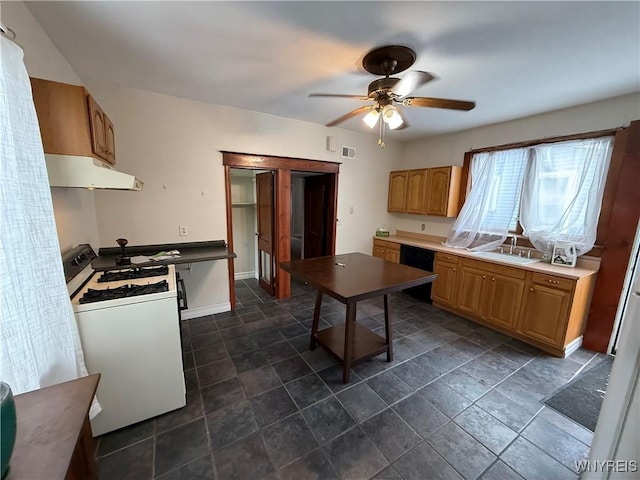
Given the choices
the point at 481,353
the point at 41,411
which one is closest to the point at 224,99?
the point at 41,411

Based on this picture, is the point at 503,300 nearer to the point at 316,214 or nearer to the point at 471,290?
the point at 471,290

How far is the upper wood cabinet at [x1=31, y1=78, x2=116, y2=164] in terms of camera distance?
1.46m

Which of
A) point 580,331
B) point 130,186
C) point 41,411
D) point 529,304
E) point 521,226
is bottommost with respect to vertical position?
point 580,331

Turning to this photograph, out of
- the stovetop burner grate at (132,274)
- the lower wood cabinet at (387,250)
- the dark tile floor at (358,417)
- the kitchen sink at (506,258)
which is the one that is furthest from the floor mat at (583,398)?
the stovetop burner grate at (132,274)

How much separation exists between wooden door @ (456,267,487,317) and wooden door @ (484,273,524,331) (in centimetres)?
7

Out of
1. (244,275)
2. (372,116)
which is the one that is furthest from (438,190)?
(244,275)

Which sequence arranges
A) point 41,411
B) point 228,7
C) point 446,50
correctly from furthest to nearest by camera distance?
point 446,50 → point 228,7 → point 41,411

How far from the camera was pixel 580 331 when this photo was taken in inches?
109

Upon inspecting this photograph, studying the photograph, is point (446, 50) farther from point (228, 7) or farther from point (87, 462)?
point (87, 462)

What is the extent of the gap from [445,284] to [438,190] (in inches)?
57.7

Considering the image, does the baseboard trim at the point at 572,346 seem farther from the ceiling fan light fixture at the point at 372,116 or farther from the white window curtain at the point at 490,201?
the ceiling fan light fixture at the point at 372,116

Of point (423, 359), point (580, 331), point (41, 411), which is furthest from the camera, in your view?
point (580, 331)

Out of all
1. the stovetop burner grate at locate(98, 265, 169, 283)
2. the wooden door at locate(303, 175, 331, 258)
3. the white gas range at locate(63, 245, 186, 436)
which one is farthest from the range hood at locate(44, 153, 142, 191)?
the wooden door at locate(303, 175, 331, 258)

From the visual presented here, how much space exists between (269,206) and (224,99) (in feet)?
4.89
